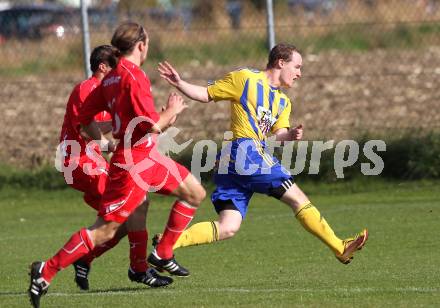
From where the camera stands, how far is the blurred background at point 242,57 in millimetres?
17422

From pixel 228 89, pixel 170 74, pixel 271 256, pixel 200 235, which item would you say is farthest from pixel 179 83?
pixel 271 256

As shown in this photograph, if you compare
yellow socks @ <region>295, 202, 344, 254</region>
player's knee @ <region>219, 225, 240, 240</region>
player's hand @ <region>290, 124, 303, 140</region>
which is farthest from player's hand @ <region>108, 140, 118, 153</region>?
yellow socks @ <region>295, 202, 344, 254</region>

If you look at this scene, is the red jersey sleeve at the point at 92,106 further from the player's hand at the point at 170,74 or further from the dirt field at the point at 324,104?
the dirt field at the point at 324,104

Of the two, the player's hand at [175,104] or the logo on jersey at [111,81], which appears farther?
the logo on jersey at [111,81]

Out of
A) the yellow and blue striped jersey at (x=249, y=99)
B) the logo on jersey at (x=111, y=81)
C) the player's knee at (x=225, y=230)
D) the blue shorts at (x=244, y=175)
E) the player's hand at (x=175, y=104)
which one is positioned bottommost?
the player's knee at (x=225, y=230)

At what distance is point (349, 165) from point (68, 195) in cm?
397

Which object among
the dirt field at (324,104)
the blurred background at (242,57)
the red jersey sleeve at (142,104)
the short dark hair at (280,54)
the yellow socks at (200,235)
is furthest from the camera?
the blurred background at (242,57)

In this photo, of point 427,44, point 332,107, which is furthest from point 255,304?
point 427,44

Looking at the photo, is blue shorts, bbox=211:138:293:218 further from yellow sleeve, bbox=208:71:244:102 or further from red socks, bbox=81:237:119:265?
red socks, bbox=81:237:119:265

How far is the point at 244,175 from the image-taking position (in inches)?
352

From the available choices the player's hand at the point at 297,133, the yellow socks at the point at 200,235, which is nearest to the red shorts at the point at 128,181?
the yellow socks at the point at 200,235

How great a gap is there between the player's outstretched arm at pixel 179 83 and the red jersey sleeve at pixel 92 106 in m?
0.51

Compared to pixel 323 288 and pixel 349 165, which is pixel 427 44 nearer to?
pixel 349 165

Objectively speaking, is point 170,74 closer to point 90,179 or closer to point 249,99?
point 249,99
